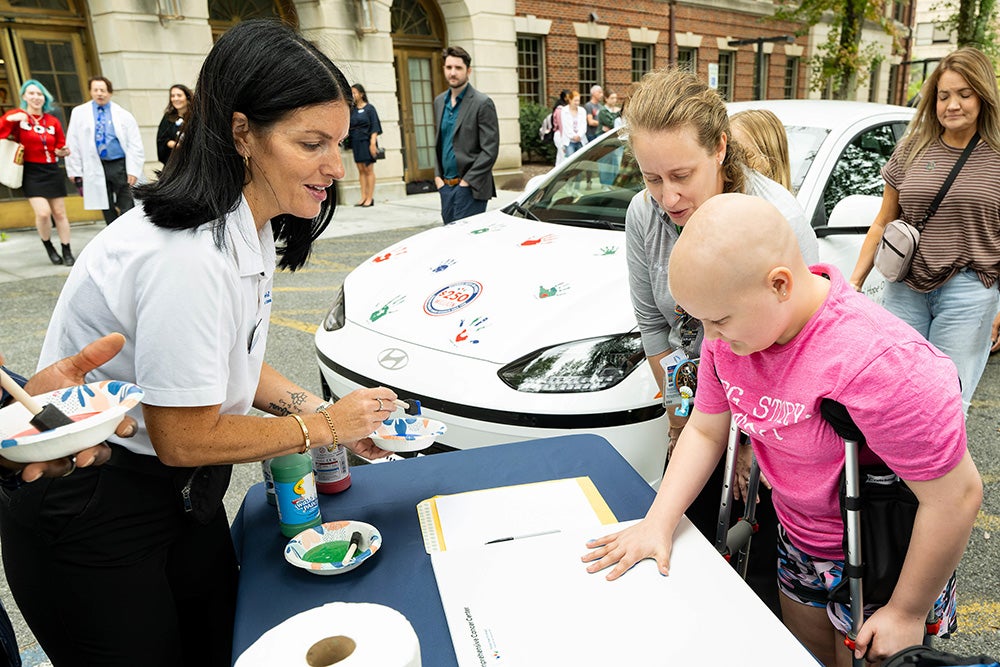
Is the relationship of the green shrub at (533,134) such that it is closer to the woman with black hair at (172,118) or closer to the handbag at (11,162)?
the woman with black hair at (172,118)

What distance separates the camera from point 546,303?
2.92m

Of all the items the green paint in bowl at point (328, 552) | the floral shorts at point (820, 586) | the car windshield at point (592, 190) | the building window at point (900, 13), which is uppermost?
the building window at point (900, 13)

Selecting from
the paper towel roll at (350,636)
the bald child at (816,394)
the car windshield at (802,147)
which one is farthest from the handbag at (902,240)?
the paper towel roll at (350,636)

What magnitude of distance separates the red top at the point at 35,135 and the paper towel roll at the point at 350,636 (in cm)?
870

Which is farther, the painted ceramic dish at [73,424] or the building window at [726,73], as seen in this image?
the building window at [726,73]

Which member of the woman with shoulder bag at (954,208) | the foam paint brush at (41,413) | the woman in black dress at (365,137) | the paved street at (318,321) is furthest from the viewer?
the woman in black dress at (365,137)

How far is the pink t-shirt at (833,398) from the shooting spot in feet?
3.97

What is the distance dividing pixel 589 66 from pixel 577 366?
1844 centimetres

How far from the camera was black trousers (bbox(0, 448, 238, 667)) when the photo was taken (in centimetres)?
137

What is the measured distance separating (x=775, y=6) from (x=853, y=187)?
24.9 metres

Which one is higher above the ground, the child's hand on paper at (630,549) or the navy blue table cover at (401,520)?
the child's hand on paper at (630,549)

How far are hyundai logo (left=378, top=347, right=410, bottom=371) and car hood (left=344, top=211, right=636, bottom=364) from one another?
72 millimetres

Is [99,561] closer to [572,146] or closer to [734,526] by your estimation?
[734,526]

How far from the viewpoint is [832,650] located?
1694 mm
